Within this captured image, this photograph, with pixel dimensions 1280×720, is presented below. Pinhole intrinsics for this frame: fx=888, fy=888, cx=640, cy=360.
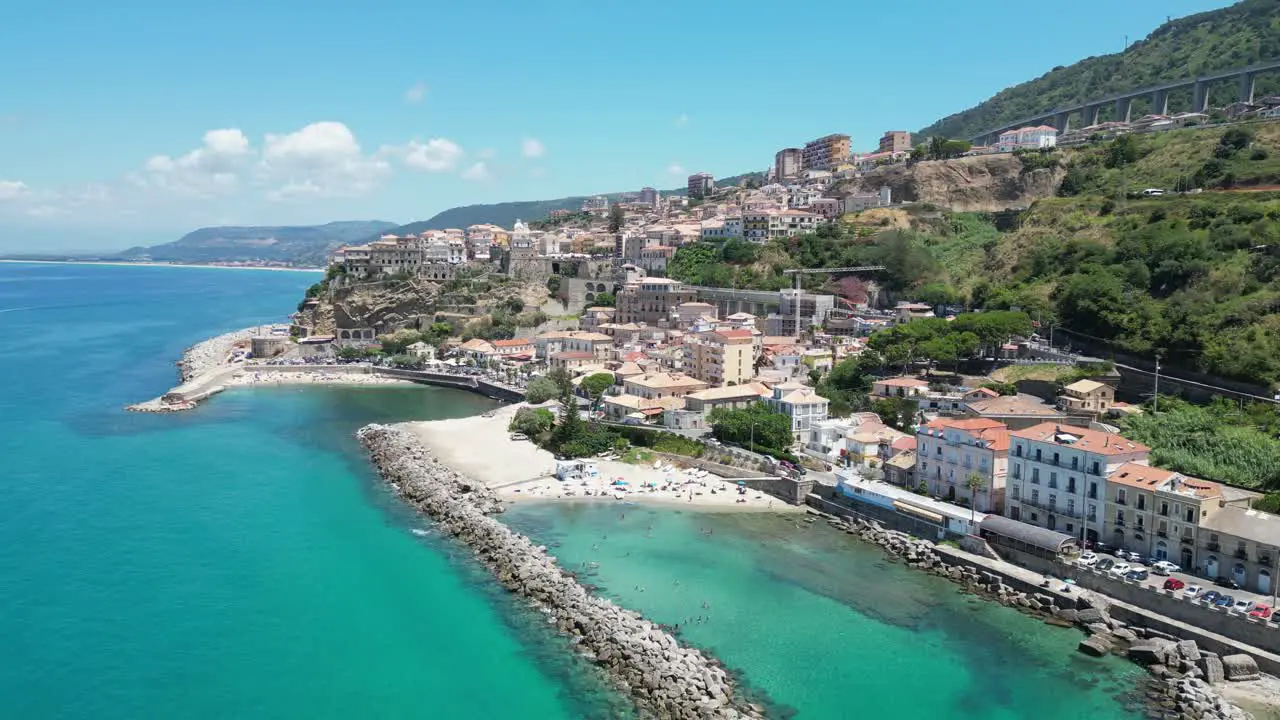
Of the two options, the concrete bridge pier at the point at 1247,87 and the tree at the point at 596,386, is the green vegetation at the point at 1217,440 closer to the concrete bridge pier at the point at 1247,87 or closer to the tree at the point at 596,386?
the tree at the point at 596,386

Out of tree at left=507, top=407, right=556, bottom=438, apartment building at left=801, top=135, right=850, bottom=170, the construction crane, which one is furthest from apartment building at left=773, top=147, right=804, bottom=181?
tree at left=507, top=407, right=556, bottom=438

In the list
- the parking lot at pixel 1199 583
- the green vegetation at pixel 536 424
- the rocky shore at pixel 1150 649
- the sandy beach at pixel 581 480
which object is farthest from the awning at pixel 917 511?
the green vegetation at pixel 536 424

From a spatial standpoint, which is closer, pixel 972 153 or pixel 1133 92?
pixel 972 153

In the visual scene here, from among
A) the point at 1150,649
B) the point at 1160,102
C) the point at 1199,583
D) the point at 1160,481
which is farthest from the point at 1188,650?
the point at 1160,102

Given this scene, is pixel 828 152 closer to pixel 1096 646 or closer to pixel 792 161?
pixel 792 161

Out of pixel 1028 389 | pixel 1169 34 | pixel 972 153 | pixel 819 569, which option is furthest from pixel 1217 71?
pixel 819 569

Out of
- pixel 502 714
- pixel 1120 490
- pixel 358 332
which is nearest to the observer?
pixel 502 714

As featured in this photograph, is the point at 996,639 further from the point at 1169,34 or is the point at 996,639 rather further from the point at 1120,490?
the point at 1169,34
